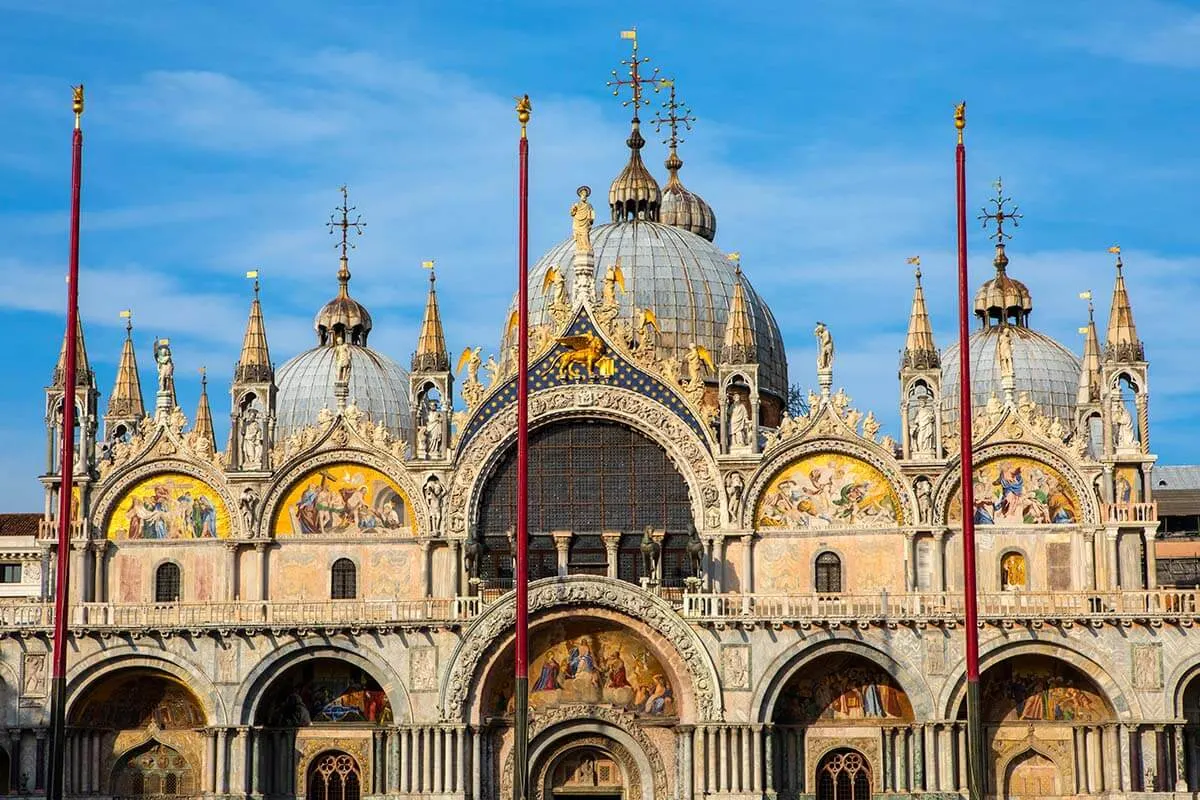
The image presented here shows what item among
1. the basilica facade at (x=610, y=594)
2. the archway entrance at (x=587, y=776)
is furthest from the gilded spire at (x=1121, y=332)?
the archway entrance at (x=587, y=776)

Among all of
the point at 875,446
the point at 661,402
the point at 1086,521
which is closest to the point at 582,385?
the point at 661,402

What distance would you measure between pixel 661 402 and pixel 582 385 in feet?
7.89

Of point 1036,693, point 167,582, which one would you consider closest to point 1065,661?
point 1036,693

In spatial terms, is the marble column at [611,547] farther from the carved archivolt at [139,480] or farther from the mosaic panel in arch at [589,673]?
the carved archivolt at [139,480]

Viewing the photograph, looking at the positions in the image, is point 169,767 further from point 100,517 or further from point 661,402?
point 661,402

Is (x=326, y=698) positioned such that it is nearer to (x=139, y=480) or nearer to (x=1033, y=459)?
(x=139, y=480)

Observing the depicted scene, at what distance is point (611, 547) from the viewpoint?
234 feet

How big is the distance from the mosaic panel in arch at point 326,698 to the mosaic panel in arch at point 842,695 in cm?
1192

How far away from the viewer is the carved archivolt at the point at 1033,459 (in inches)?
2749

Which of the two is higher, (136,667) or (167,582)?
(167,582)

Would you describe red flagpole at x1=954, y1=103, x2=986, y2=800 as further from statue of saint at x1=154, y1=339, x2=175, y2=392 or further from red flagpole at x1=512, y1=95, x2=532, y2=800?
statue of saint at x1=154, y1=339, x2=175, y2=392

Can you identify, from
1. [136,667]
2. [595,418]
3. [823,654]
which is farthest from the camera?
[595,418]

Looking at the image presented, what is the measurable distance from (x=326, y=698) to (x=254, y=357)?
10.8 metres

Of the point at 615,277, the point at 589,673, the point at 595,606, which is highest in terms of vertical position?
the point at 615,277
